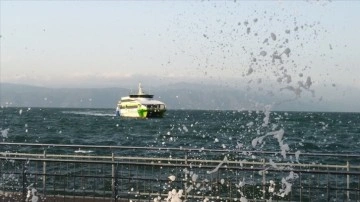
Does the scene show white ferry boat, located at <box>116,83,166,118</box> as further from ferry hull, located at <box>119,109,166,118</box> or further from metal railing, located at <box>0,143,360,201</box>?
metal railing, located at <box>0,143,360,201</box>

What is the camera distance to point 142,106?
109m

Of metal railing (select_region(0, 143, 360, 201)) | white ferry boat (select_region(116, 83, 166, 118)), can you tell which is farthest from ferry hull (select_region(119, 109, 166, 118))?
metal railing (select_region(0, 143, 360, 201))

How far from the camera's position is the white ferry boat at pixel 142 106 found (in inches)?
4281

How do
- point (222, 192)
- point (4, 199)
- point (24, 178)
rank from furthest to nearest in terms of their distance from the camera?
point (222, 192) → point (4, 199) → point (24, 178)

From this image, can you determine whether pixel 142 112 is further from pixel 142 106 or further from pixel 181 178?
pixel 181 178

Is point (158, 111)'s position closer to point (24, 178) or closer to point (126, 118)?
point (126, 118)

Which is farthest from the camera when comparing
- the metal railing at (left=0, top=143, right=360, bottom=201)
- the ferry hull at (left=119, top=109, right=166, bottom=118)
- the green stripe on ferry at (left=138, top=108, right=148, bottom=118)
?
the ferry hull at (left=119, top=109, right=166, bottom=118)

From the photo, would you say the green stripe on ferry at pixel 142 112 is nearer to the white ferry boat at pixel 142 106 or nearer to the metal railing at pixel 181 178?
the white ferry boat at pixel 142 106

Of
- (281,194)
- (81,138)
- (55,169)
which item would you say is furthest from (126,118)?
(281,194)

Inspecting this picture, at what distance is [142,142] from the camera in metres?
60.7

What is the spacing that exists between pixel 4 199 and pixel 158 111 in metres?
96.7

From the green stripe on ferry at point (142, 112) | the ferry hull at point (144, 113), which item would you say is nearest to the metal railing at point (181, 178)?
the green stripe on ferry at point (142, 112)

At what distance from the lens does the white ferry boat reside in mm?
108750

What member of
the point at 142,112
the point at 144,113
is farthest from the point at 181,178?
the point at 142,112
